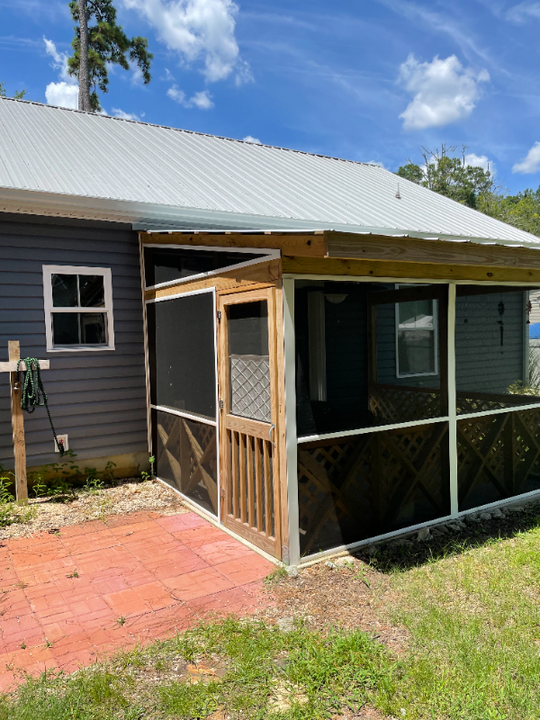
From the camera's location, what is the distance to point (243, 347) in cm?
399

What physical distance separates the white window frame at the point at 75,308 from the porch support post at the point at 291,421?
292 centimetres

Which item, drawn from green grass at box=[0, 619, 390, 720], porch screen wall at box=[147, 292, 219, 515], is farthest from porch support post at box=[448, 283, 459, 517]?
green grass at box=[0, 619, 390, 720]

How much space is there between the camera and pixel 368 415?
4238 mm

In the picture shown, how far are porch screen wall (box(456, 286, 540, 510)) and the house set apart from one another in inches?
0.9

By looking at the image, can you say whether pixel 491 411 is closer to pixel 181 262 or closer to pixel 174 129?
pixel 181 262

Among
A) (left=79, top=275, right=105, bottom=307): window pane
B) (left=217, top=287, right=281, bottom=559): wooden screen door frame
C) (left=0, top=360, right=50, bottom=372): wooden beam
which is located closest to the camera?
(left=217, top=287, right=281, bottom=559): wooden screen door frame

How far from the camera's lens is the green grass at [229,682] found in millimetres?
2246

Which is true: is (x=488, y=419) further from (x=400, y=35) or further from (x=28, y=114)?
(x=400, y=35)

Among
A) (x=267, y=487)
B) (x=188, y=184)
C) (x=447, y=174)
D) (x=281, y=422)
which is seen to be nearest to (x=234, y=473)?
(x=267, y=487)

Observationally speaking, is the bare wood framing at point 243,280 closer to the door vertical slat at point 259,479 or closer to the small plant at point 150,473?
the door vertical slat at point 259,479

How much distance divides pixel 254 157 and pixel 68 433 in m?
5.51

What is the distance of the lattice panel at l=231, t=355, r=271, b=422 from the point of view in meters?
3.75

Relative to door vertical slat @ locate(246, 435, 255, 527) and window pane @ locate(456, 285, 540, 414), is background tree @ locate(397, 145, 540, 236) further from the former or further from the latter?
door vertical slat @ locate(246, 435, 255, 527)

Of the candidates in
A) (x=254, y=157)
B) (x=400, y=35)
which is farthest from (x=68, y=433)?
(x=400, y=35)
